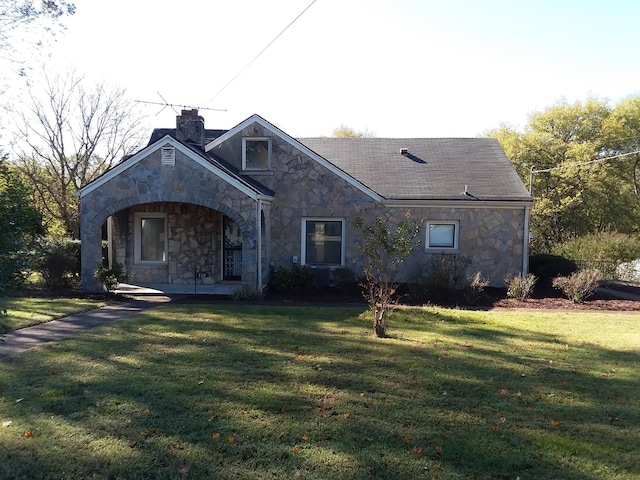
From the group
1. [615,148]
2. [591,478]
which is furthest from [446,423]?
[615,148]

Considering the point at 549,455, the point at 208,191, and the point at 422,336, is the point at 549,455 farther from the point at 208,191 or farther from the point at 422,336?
the point at 208,191

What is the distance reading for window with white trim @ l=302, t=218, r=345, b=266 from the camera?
53.0 ft

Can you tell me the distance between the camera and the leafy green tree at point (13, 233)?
4.81 metres

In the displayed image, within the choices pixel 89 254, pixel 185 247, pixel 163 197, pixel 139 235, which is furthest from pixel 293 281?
pixel 89 254

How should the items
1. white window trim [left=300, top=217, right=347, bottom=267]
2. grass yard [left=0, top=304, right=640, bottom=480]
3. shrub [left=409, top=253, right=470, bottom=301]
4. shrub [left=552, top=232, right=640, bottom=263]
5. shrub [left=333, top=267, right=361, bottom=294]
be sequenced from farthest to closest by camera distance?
shrub [left=552, top=232, right=640, bottom=263]
white window trim [left=300, top=217, right=347, bottom=267]
shrub [left=333, top=267, right=361, bottom=294]
shrub [left=409, top=253, right=470, bottom=301]
grass yard [left=0, top=304, right=640, bottom=480]

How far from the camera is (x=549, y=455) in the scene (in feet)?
13.9

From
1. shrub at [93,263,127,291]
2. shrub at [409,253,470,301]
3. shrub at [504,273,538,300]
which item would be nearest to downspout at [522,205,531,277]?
shrub at [504,273,538,300]

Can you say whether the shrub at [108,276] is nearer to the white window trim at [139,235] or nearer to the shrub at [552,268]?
the white window trim at [139,235]

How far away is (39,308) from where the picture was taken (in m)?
11.3

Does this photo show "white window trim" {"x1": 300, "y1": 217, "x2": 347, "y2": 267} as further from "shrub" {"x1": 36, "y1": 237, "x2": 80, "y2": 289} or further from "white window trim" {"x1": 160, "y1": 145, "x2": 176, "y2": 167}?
"shrub" {"x1": 36, "y1": 237, "x2": 80, "y2": 289}

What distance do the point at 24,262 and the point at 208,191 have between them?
8818mm

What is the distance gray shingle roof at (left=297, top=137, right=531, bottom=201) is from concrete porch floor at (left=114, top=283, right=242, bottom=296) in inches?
227

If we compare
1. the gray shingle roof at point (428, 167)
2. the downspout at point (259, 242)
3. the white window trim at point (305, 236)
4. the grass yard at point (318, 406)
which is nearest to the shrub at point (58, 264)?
the downspout at point (259, 242)

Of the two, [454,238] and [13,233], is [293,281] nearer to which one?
[454,238]
